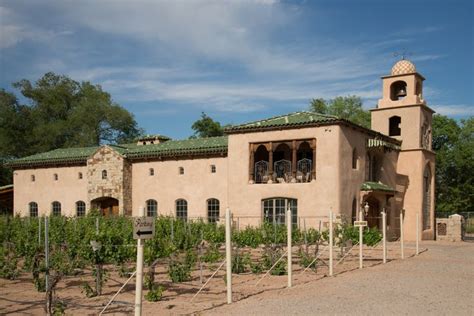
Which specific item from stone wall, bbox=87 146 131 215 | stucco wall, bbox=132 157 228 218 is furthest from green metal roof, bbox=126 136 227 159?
stone wall, bbox=87 146 131 215

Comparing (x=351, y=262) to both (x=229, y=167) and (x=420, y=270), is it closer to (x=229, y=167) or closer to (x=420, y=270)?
(x=420, y=270)

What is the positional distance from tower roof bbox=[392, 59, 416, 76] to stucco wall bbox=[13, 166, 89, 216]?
19.4 m

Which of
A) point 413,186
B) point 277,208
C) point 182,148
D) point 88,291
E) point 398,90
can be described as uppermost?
point 398,90

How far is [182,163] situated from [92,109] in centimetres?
2747

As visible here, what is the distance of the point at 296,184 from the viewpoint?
26312 millimetres

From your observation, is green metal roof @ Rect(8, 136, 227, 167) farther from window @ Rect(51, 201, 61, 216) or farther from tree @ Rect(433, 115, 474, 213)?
tree @ Rect(433, 115, 474, 213)

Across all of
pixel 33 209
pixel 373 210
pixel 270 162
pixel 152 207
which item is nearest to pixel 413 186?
pixel 373 210

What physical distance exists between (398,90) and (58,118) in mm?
36633

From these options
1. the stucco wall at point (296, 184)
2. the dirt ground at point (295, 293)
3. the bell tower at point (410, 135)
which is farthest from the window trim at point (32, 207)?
the bell tower at point (410, 135)

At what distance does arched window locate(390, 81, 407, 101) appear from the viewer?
33.0 m

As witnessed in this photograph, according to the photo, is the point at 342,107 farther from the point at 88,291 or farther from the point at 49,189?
the point at 88,291

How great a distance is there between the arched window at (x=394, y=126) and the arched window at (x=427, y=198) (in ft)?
8.94

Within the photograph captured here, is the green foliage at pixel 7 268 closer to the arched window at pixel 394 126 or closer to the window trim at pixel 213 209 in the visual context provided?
the window trim at pixel 213 209

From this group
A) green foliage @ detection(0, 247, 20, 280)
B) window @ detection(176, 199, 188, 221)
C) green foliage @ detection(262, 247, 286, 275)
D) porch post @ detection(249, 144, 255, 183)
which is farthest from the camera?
window @ detection(176, 199, 188, 221)
